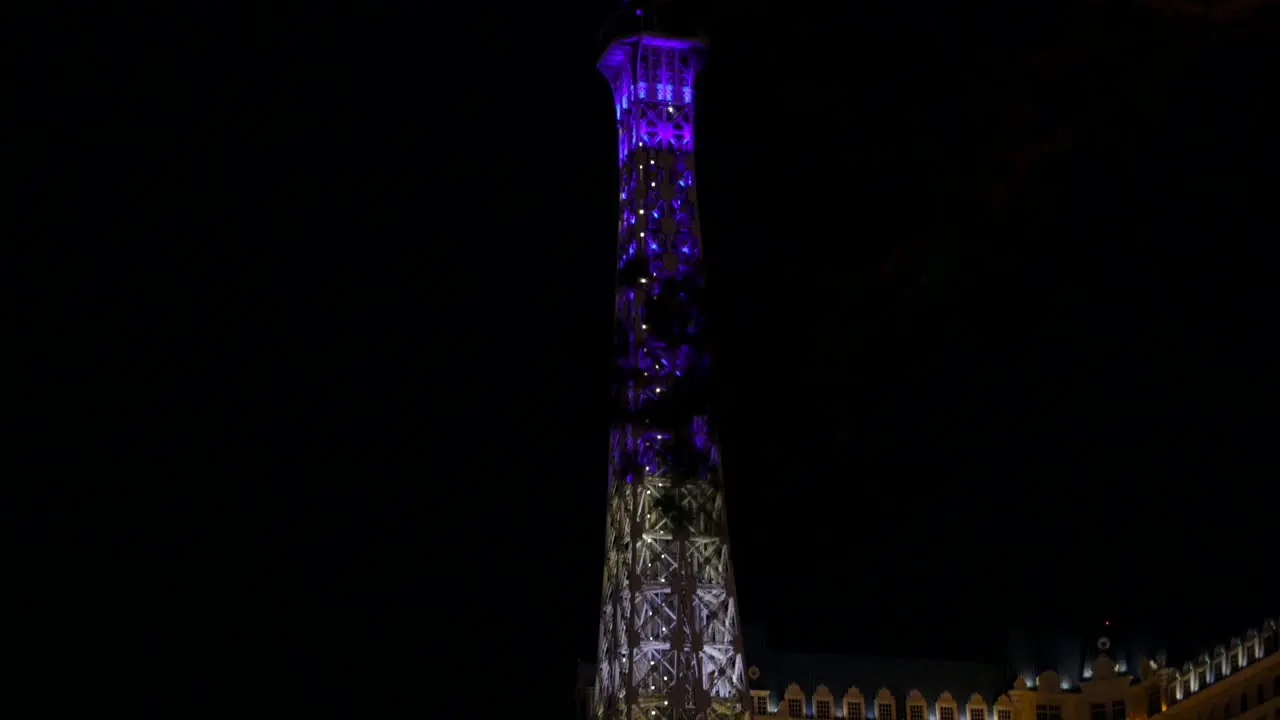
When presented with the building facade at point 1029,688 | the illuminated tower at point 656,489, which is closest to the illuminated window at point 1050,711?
the building facade at point 1029,688

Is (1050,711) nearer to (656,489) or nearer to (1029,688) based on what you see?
(1029,688)

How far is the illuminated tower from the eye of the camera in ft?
246

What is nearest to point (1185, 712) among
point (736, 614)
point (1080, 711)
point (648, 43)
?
point (1080, 711)

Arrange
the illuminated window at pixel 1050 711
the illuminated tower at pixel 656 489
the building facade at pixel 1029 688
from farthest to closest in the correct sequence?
the illuminated window at pixel 1050 711, the building facade at pixel 1029 688, the illuminated tower at pixel 656 489

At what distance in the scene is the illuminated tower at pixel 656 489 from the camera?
75.1m

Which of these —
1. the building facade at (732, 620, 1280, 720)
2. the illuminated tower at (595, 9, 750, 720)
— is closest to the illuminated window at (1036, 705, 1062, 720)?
the building facade at (732, 620, 1280, 720)

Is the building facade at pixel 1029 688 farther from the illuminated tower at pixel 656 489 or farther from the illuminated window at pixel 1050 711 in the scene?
the illuminated tower at pixel 656 489

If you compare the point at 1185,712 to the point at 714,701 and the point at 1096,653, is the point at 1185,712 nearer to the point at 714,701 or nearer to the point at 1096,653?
the point at 1096,653

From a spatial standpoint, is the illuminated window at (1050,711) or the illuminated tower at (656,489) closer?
the illuminated tower at (656,489)

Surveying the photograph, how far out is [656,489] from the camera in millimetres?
77062

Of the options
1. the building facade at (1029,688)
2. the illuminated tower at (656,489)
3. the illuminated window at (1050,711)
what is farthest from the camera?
the illuminated window at (1050,711)

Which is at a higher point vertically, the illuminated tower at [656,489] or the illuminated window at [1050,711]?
the illuminated tower at [656,489]

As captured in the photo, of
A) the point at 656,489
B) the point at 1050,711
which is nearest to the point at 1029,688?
the point at 1050,711

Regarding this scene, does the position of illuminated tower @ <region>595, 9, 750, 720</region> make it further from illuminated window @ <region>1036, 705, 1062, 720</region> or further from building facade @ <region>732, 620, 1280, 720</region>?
illuminated window @ <region>1036, 705, 1062, 720</region>
